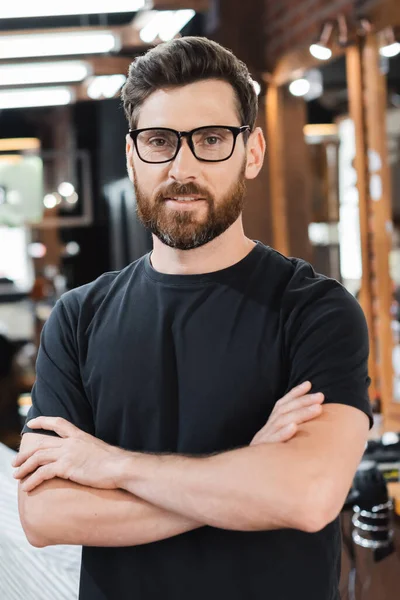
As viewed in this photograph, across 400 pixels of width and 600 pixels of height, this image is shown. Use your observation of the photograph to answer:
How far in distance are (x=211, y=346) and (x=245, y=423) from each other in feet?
0.44

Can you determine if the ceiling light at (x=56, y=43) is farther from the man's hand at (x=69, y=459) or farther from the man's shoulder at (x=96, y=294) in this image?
the man's hand at (x=69, y=459)

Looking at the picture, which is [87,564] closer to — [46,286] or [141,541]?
[141,541]

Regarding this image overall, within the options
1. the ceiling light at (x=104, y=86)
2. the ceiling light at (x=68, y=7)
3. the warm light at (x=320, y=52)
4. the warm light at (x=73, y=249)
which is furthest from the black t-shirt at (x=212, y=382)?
the warm light at (x=73, y=249)

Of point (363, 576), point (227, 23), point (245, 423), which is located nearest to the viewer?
point (245, 423)

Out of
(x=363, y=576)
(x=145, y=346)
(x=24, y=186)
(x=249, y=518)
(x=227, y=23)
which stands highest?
(x=227, y=23)

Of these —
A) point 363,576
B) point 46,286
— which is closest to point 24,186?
point 46,286

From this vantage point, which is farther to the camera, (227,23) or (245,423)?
(227,23)

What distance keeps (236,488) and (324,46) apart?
12.3 feet

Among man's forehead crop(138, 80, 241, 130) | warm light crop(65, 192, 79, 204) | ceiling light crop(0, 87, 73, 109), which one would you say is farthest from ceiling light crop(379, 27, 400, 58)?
warm light crop(65, 192, 79, 204)

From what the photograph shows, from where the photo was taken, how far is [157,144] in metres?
1.34

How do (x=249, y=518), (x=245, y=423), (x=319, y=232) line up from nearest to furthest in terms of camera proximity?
(x=249, y=518) < (x=245, y=423) < (x=319, y=232)

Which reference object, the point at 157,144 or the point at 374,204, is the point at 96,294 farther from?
the point at 374,204

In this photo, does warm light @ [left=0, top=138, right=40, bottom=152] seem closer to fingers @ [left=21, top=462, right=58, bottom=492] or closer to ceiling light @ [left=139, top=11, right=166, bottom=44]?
ceiling light @ [left=139, top=11, right=166, bottom=44]

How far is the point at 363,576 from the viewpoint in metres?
1.84
